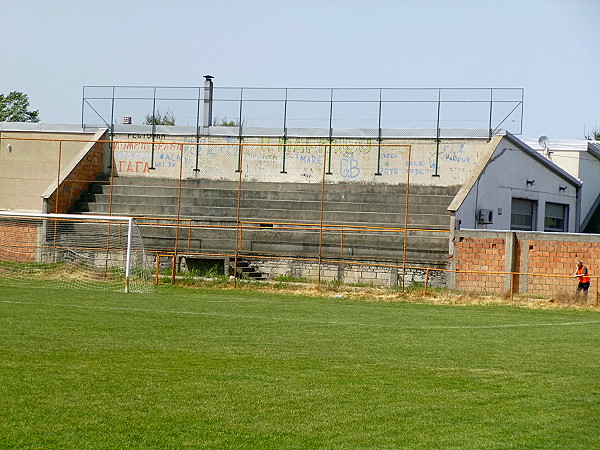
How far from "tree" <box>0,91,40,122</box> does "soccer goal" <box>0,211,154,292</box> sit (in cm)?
3956

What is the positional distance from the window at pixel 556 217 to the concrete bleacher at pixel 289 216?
24.2 ft

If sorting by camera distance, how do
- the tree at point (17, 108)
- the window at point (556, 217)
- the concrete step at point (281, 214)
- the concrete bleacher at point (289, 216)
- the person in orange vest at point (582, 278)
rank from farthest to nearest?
the tree at point (17, 108)
the window at point (556, 217)
the concrete step at point (281, 214)
the concrete bleacher at point (289, 216)
the person in orange vest at point (582, 278)

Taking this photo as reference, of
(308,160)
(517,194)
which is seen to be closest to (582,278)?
(517,194)

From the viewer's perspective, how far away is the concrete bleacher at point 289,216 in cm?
3083

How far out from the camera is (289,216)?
109ft

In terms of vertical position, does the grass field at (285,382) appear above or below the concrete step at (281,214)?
below

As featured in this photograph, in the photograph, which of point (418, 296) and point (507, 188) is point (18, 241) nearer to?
point (418, 296)

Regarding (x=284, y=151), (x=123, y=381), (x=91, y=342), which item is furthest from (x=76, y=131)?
(x=123, y=381)

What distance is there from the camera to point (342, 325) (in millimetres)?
17141

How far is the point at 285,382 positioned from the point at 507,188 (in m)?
26.3

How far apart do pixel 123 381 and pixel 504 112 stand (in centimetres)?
2825

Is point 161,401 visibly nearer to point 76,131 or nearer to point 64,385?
point 64,385

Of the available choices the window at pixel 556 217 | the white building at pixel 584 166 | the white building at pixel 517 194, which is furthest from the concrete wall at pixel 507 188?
the white building at pixel 584 166

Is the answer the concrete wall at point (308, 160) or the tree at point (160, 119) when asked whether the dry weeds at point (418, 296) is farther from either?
the tree at point (160, 119)
